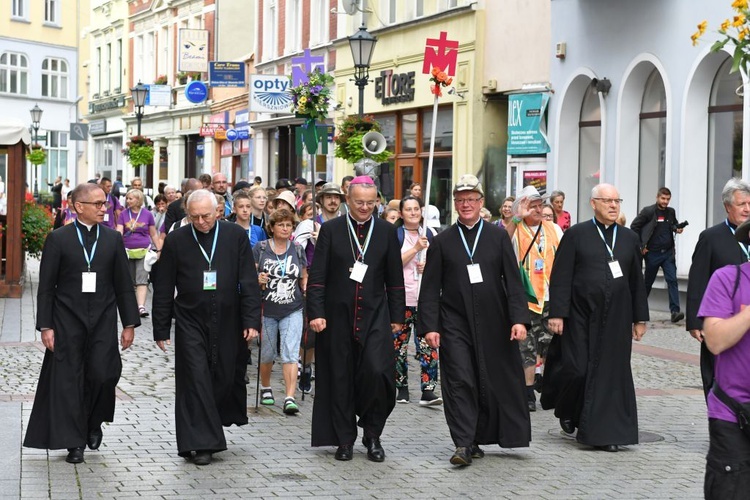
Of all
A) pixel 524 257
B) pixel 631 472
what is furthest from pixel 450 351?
→ pixel 524 257

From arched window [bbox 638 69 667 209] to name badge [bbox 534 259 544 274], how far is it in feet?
33.8

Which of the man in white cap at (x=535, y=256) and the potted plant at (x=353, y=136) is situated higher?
the potted plant at (x=353, y=136)

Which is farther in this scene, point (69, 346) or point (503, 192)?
point (503, 192)

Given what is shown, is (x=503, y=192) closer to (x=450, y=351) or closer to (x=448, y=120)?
(x=448, y=120)

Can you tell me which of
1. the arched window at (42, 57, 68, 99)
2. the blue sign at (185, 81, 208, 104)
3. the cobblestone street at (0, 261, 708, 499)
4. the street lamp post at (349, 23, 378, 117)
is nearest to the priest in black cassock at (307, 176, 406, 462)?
the cobblestone street at (0, 261, 708, 499)

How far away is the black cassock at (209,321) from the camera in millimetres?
8992

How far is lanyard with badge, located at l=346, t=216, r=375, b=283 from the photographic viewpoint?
935cm

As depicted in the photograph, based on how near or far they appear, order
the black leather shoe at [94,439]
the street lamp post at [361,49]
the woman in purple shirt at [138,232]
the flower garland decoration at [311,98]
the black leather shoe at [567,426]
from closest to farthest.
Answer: the black leather shoe at [94,439]
the black leather shoe at [567,426]
the flower garland decoration at [311,98]
the woman in purple shirt at [138,232]
the street lamp post at [361,49]

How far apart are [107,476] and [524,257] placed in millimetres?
4124

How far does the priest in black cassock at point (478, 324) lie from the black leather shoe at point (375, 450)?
0.48 m

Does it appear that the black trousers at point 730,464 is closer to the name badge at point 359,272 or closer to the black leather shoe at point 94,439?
the name badge at point 359,272

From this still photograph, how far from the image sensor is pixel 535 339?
37.2 feet

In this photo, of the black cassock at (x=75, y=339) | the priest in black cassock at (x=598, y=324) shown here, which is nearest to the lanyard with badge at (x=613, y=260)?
the priest in black cassock at (x=598, y=324)

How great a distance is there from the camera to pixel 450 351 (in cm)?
923
